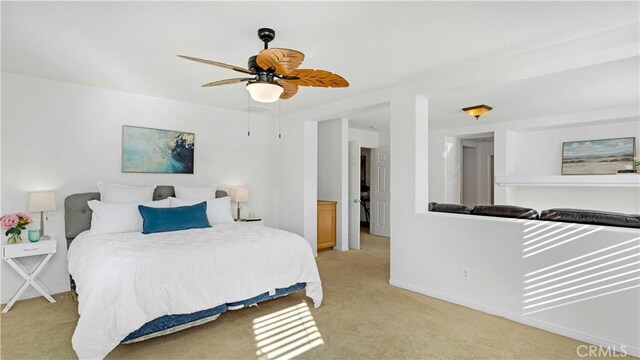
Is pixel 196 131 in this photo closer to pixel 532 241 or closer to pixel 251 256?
pixel 251 256

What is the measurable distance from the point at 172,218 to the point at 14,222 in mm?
1407

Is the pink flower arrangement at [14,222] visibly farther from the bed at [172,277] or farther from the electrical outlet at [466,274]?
the electrical outlet at [466,274]

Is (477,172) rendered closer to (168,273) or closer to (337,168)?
(337,168)

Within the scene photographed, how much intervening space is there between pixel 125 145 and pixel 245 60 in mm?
2246

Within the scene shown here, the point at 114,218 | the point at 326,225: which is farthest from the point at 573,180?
the point at 114,218

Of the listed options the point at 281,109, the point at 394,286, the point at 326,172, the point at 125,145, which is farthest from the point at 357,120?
the point at 125,145

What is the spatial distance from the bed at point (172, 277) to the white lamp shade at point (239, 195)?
4.44 ft

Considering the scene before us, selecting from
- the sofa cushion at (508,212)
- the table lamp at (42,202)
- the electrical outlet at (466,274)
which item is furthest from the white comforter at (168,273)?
the sofa cushion at (508,212)

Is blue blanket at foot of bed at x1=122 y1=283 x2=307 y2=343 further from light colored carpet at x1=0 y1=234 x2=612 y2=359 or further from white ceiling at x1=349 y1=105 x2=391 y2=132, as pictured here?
white ceiling at x1=349 y1=105 x2=391 y2=132

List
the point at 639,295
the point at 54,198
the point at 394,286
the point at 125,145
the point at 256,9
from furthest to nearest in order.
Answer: the point at 125,145 → the point at 394,286 → the point at 54,198 → the point at 639,295 → the point at 256,9

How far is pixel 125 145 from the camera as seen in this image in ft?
13.9

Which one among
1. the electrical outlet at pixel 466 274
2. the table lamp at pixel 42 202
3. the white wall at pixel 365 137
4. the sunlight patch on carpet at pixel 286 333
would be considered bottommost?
the sunlight patch on carpet at pixel 286 333

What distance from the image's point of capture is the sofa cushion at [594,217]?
2506 mm

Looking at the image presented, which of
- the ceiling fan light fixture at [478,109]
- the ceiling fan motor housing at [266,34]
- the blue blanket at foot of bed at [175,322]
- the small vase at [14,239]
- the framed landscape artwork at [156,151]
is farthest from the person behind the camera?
the ceiling fan light fixture at [478,109]
